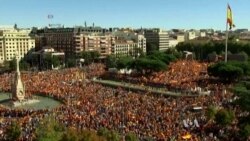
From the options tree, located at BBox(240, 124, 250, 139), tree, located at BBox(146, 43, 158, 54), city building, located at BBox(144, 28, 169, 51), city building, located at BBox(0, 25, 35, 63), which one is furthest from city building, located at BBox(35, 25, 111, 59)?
tree, located at BBox(240, 124, 250, 139)

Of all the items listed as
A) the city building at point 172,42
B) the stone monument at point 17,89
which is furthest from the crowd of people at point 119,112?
the city building at point 172,42

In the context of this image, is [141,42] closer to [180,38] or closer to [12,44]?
[180,38]

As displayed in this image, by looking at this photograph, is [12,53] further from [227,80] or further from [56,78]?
[227,80]

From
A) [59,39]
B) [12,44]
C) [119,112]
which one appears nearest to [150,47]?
[59,39]

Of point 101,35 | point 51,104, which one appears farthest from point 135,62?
point 101,35

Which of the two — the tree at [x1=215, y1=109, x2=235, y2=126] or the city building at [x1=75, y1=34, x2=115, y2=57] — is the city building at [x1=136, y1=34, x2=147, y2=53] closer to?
the city building at [x1=75, y1=34, x2=115, y2=57]

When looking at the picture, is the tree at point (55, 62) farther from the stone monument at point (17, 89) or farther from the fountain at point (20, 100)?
the stone monument at point (17, 89)

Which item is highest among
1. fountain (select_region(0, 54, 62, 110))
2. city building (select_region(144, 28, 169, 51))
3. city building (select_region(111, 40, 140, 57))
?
city building (select_region(144, 28, 169, 51))
